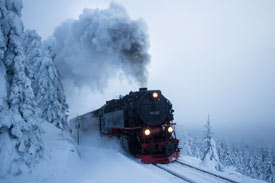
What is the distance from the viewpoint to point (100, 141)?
61.6 feet

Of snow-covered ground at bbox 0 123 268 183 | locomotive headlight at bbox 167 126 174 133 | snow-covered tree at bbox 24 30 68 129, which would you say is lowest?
snow-covered ground at bbox 0 123 268 183

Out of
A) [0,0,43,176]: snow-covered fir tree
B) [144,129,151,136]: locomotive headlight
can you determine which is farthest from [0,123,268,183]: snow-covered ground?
[144,129,151,136]: locomotive headlight

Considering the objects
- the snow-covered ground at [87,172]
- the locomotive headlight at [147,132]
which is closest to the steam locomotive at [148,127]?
the locomotive headlight at [147,132]

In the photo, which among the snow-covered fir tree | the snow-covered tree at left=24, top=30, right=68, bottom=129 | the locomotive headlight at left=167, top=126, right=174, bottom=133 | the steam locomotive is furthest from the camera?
the snow-covered tree at left=24, top=30, right=68, bottom=129

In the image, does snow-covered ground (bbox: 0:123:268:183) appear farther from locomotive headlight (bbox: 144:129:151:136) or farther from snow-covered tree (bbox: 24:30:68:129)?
snow-covered tree (bbox: 24:30:68:129)

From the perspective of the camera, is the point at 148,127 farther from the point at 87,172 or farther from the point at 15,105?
the point at 15,105

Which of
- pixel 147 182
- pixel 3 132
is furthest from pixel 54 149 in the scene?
pixel 147 182

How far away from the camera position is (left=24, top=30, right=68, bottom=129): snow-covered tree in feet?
61.4

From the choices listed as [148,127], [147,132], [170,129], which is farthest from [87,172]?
[170,129]

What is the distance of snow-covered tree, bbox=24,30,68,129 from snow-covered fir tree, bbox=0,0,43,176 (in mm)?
10665

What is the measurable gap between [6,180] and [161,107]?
26.5 ft

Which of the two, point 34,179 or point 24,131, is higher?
point 24,131

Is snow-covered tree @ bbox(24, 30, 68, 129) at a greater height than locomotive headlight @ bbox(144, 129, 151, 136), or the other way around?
snow-covered tree @ bbox(24, 30, 68, 129)

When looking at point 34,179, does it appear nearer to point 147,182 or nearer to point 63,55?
point 147,182
